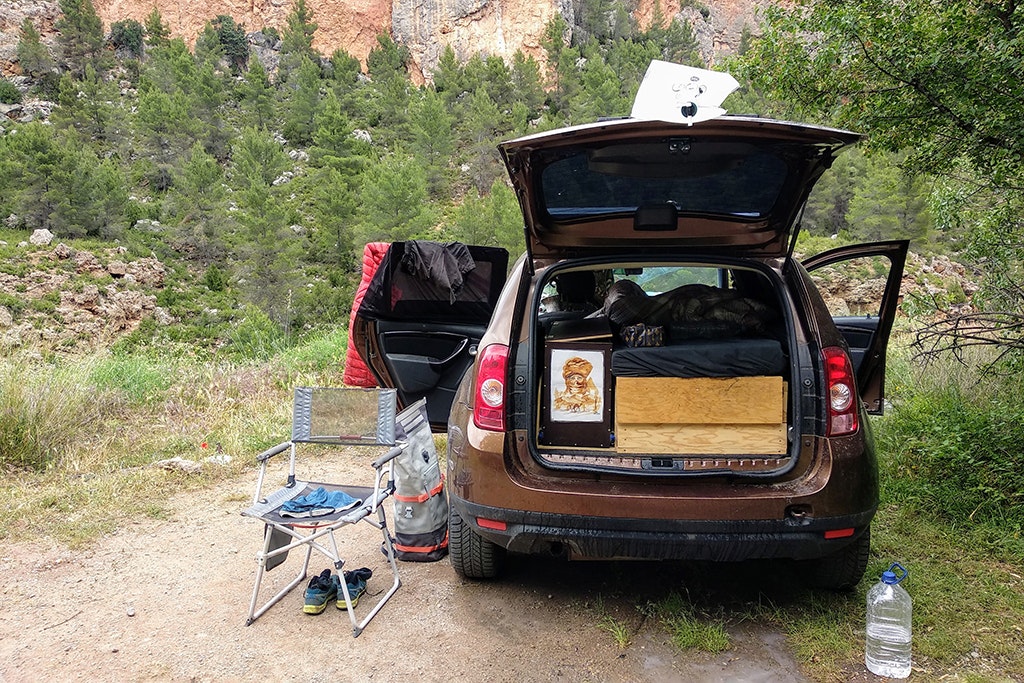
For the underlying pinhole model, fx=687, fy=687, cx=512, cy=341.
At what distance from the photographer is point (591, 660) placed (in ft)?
8.54

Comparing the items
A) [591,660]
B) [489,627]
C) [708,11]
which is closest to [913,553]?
[591,660]

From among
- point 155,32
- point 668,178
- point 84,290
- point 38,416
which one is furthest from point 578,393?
point 155,32

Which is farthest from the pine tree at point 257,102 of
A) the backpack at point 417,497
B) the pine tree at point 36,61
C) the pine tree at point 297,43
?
the backpack at point 417,497

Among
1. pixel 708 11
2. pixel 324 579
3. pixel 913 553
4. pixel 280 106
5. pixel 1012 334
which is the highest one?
pixel 708 11

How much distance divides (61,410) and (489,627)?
4560mm

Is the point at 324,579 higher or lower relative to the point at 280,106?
lower

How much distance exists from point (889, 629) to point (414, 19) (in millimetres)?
75947

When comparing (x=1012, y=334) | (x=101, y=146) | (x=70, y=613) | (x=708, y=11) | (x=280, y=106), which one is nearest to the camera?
(x=70, y=613)

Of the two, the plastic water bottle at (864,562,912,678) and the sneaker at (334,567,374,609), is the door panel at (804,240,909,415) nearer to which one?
the plastic water bottle at (864,562,912,678)

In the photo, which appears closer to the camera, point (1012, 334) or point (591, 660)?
point (591, 660)

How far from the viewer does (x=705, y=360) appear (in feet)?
9.44

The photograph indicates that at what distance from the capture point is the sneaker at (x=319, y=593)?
2994 mm

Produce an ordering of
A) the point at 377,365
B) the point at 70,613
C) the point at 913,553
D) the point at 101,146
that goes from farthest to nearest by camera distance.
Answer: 1. the point at 101,146
2. the point at 377,365
3. the point at 913,553
4. the point at 70,613

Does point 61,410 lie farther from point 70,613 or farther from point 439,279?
point 439,279
